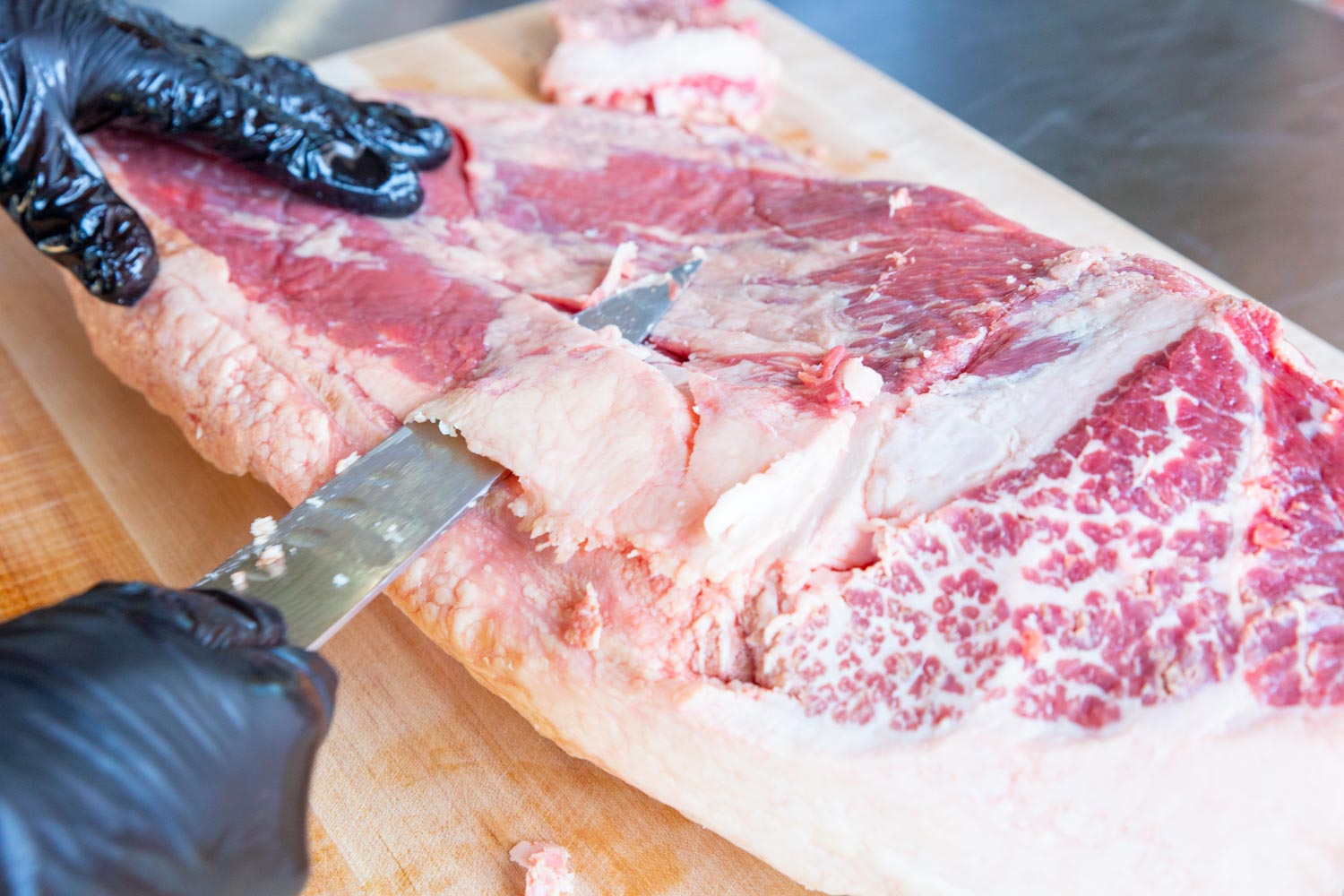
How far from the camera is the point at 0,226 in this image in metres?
3.70

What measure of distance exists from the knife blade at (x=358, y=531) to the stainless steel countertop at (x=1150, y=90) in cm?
292

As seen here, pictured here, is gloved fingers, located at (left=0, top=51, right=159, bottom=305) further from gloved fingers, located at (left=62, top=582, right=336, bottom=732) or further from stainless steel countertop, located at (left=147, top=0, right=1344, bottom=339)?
stainless steel countertop, located at (left=147, top=0, right=1344, bottom=339)

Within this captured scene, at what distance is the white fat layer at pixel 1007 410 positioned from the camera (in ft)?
6.22

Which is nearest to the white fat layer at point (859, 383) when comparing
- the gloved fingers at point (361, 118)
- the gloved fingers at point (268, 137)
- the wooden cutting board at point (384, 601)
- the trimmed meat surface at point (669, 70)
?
the wooden cutting board at point (384, 601)

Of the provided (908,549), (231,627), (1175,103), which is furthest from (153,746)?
(1175,103)

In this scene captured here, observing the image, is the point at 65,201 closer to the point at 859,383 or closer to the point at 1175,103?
the point at 859,383

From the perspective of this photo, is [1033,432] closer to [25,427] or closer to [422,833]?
[422,833]

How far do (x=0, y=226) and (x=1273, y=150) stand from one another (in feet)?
15.5

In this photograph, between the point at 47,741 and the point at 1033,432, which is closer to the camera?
the point at 47,741

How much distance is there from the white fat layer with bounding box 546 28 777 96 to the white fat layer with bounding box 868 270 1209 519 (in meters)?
2.19

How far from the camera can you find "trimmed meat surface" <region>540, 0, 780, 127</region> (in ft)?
12.6

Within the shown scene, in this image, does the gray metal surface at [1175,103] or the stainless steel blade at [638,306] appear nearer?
the stainless steel blade at [638,306]

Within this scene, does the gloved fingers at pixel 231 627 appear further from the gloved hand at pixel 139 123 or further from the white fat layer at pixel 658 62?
the white fat layer at pixel 658 62

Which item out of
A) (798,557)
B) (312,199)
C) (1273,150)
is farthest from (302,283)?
(1273,150)
